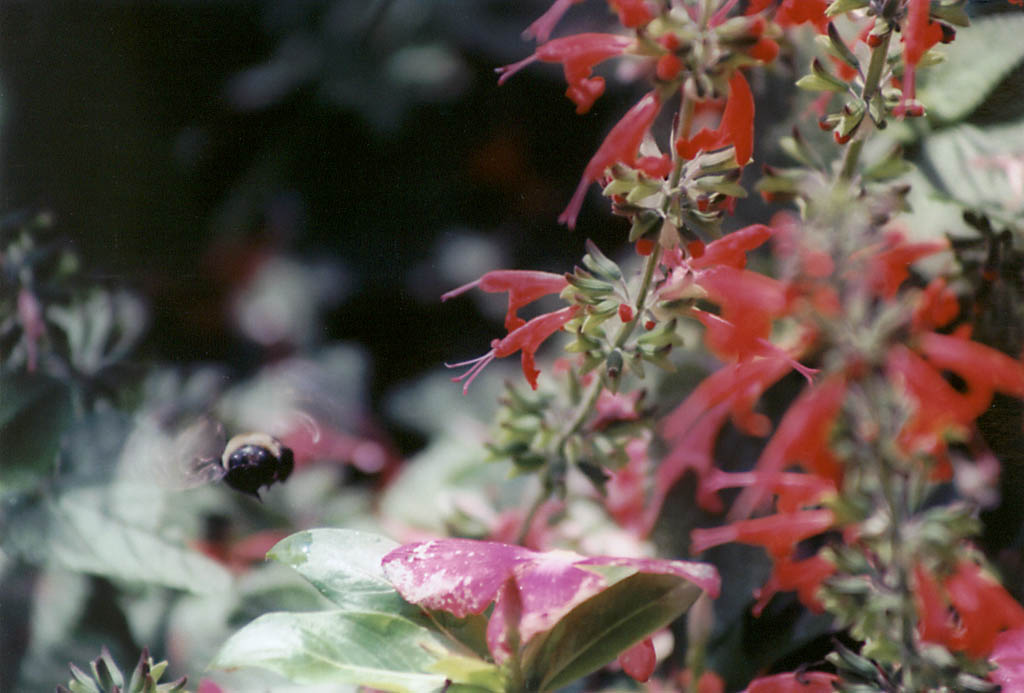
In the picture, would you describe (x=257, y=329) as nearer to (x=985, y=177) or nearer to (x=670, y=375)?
(x=670, y=375)

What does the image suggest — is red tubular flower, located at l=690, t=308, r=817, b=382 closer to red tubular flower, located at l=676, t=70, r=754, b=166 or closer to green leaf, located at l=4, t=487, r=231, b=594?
red tubular flower, located at l=676, t=70, r=754, b=166

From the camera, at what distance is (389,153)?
62 centimetres

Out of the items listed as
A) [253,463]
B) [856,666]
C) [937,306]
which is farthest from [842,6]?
[253,463]

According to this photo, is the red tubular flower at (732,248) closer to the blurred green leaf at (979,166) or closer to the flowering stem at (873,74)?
the flowering stem at (873,74)

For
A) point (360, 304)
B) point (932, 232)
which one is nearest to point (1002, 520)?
point (932, 232)

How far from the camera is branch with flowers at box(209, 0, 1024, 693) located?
240mm

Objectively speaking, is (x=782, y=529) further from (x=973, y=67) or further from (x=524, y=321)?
(x=973, y=67)

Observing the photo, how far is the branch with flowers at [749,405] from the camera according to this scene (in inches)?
9.4

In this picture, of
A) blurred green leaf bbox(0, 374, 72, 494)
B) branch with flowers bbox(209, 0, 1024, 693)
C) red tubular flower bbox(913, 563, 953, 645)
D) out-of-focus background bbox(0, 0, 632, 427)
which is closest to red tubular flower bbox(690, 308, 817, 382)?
branch with flowers bbox(209, 0, 1024, 693)

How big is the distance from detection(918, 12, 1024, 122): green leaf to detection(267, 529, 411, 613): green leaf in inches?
15.6

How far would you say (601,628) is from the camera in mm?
319

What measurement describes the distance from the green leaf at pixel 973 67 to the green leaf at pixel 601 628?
33 cm

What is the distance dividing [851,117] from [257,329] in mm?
474

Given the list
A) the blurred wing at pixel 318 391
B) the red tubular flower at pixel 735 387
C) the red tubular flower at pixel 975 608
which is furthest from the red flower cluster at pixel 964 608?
the blurred wing at pixel 318 391
